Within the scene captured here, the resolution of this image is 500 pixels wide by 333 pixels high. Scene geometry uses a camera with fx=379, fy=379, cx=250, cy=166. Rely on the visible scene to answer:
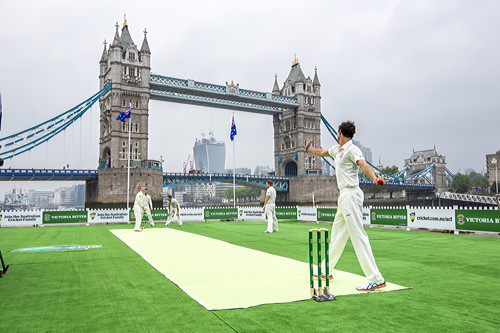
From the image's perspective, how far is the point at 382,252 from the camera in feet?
32.3

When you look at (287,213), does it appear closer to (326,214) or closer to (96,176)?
(326,214)

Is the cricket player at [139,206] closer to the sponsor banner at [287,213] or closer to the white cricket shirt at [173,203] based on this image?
the white cricket shirt at [173,203]

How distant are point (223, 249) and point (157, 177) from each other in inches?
1934

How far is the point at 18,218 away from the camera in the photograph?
25.3m

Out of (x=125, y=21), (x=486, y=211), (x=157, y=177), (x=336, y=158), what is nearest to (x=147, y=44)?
(x=125, y=21)

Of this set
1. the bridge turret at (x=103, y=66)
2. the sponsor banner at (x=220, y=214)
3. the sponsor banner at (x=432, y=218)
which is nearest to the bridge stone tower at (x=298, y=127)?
the bridge turret at (x=103, y=66)

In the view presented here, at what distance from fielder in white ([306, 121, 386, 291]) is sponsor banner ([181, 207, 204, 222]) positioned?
2391 cm

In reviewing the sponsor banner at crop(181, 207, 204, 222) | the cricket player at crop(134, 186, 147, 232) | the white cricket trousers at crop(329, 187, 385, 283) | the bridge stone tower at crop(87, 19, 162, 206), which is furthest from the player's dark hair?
the bridge stone tower at crop(87, 19, 162, 206)

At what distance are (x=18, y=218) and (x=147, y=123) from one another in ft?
127

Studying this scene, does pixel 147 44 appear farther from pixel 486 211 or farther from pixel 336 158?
pixel 336 158

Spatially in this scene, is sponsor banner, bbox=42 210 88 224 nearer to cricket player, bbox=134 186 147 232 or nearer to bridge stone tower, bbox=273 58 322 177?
cricket player, bbox=134 186 147 232

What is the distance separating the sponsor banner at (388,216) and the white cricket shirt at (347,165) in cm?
1538

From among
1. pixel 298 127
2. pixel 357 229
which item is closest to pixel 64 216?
pixel 357 229

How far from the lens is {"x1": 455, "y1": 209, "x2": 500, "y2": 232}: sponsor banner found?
15430mm
